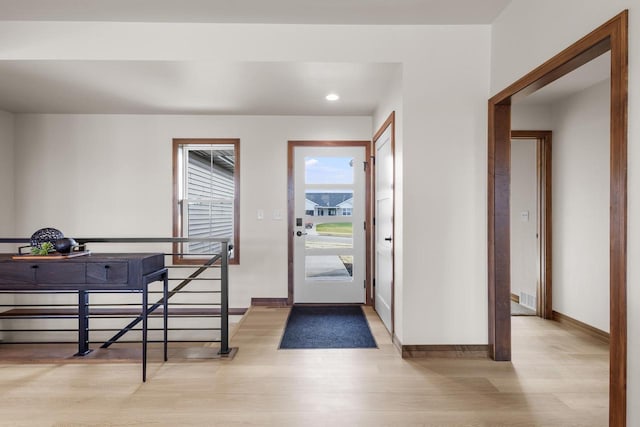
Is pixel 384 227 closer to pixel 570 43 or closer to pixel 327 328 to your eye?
pixel 327 328

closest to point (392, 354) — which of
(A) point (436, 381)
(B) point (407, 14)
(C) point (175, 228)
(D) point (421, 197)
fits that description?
(A) point (436, 381)

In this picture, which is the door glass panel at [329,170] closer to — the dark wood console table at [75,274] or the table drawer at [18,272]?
the dark wood console table at [75,274]

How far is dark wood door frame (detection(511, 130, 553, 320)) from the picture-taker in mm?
4086

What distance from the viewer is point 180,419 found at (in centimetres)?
211

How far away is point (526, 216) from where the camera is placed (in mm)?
4332

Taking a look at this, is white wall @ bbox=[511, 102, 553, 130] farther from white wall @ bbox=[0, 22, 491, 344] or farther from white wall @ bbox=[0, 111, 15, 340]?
white wall @ bbox=[0, 111, 15, 340]

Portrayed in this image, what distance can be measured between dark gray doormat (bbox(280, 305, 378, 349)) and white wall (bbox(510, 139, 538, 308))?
6.41 feet

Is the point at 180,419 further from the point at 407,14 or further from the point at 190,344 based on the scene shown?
the point at 407,14

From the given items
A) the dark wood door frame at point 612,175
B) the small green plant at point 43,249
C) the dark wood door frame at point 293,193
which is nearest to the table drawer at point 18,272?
the small green plant at point 43,249

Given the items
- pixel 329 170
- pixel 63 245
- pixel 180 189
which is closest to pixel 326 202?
pixel 329 170

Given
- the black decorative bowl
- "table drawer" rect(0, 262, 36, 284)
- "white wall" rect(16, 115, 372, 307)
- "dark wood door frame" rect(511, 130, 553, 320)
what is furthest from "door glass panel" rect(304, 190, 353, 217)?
"table drawer" rect(0, 262, 36, 284)

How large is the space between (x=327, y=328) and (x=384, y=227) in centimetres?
115

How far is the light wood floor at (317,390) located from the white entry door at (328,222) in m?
1.54

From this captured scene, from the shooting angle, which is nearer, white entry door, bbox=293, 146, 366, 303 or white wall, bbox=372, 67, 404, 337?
white wall, bbox=372, 67, 404, 337
